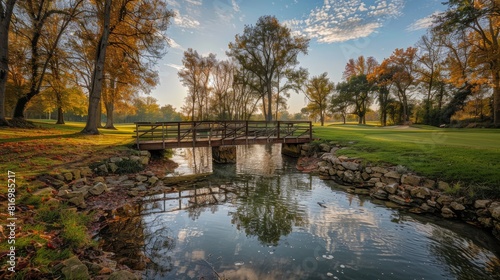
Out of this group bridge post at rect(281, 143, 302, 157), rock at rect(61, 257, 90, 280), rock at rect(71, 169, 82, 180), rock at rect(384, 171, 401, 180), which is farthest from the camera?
bridge post at rect(281, 143, 302, 157)

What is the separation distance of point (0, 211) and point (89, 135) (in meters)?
13.0

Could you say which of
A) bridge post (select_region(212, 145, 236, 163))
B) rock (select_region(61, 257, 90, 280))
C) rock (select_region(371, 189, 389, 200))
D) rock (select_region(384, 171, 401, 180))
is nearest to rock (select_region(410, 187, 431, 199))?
rock (select_region(371, 189, 389, 200))

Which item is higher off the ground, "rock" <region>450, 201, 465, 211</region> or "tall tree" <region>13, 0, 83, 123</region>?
"tall tree" <region>13, 0, 83, 123</region>

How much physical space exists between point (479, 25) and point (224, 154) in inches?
977

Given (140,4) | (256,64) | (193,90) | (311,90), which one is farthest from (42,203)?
(311,90)

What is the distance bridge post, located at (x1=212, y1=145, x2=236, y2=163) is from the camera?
16422 millimetres

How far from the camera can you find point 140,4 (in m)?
18.1

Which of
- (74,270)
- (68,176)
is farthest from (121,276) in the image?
(68,176)

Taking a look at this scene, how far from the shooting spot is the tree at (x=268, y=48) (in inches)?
1325

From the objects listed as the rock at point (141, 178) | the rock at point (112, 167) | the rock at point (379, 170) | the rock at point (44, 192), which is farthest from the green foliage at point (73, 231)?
the rock at point (379, 170)

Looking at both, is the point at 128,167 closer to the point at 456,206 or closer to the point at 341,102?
the point at 456,206

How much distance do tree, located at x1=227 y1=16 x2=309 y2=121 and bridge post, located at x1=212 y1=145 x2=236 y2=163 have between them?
18779 mm

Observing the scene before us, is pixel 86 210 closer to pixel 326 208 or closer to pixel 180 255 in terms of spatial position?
pixel 180 255

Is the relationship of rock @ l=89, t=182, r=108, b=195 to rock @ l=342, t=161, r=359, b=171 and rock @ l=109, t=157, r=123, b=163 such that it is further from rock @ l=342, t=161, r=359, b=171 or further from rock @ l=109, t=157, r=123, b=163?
rock @ l=342, t=161, r=359, b=171
